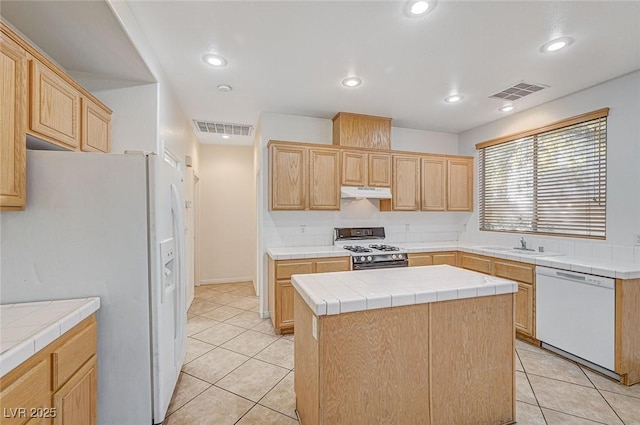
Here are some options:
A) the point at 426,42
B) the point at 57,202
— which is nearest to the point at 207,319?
the point at 57,202

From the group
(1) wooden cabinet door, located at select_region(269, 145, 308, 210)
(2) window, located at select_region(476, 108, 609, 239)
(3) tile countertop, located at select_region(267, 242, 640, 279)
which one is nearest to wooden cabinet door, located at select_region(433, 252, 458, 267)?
(3) tile countertop, located at select_region(267, 242, 640, 279)

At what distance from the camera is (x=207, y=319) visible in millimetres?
3750

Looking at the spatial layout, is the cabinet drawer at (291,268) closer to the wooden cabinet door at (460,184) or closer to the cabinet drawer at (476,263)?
the cabinet drawer at (476,263)

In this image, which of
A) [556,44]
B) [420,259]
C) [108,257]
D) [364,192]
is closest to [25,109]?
[108,257]

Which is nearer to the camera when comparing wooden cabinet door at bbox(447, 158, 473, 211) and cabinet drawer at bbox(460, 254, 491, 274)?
cabinet drawer at bbox(460, 254, 491, 274)

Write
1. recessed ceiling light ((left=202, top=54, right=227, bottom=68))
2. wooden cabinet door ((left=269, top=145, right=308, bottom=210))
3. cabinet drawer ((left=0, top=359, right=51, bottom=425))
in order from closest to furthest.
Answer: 1. cabinet drawer ((left=0, top=359, right=51, bottom=425))
2. recessed ceiling light ((left=202, top=54, right=227, bottom=68))
3. wooden cabinet door ((left=269, top=145, right=308, bottom=210))

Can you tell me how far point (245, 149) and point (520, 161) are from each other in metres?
4.66

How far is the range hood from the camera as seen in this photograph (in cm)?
372

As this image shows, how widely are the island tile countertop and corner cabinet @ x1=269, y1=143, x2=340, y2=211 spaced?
5.44ft

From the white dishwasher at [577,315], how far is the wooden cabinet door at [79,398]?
369 centimetres

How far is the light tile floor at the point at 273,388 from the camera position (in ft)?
6.38

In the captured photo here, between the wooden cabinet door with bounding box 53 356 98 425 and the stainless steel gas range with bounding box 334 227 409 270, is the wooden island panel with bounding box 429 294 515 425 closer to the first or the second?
the stainless steel gas range with bounding box 334 227 409 270

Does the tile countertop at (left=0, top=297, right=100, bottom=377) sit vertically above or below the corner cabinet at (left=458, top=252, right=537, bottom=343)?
above

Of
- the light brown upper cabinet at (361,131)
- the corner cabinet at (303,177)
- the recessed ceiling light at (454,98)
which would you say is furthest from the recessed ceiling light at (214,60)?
the recessed ceiling light at (454,98)
